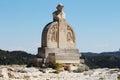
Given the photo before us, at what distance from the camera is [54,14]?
1164 inches

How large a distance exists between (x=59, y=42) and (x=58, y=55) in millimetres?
1413

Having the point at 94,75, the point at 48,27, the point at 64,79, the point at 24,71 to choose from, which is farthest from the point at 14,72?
the point at 48,27

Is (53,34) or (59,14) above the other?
(59,14)

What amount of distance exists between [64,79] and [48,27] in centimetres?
697

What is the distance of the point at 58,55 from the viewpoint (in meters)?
27.9

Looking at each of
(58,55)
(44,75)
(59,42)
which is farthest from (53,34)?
(44,75)

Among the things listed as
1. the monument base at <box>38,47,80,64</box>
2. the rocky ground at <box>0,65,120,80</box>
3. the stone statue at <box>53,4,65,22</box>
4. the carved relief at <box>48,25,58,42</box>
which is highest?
the stone statue at <box>53,4,65,22</box>

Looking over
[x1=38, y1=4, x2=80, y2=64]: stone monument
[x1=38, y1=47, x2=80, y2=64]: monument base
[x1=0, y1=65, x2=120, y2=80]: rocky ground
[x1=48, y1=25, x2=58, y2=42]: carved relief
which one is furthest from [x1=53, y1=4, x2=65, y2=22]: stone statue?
[x1=0, y1=65, x2=120, y2=80]: rocky ground

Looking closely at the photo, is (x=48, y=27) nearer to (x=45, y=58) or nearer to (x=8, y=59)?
(x=45, y=58)

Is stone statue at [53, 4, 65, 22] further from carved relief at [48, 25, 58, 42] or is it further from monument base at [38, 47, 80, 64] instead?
monument base at [38, 47, 80, 64]

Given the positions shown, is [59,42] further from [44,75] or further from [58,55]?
[44,75]

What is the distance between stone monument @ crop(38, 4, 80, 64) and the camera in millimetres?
28062

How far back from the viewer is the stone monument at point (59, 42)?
2806cm

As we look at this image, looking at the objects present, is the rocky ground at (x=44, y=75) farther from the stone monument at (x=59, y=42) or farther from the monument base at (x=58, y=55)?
the stone monument at (x=59, y=42)
